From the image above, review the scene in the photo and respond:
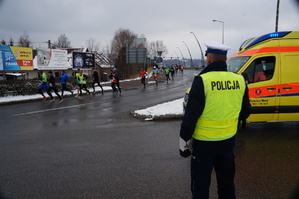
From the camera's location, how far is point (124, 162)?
Result: 4520 mm

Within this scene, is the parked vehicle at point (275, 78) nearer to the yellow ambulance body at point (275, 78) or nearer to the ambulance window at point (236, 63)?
the yellow ambulance body at point (275, 78)

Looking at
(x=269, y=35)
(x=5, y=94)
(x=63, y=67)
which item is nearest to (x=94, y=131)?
(x=269, y=35)

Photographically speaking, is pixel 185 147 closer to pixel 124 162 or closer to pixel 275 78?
pixel 124 162

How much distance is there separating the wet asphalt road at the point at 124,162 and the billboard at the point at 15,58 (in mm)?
11557

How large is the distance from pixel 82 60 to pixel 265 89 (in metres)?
24.8

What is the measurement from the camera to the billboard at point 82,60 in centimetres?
2689

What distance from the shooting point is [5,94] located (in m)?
15.7

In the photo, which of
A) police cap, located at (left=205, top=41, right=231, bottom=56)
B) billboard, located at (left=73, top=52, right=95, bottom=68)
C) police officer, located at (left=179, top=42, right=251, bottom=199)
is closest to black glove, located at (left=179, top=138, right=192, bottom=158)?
police officer, located at (left=179, top=42, right=251, bottom=199)

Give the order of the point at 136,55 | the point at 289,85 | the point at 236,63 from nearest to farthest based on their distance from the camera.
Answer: the point at 289,85, the point at 236,63, the point at 136,55

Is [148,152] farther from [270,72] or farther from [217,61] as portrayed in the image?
[270,72]

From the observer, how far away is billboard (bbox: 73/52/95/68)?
1059 inches

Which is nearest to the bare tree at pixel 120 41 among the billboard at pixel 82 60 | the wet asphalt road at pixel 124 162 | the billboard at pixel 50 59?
the billboard at pixel 82 60

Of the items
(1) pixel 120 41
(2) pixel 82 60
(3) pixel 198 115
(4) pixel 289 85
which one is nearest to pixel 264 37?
(4) pixel 289 85

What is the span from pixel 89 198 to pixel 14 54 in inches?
716
